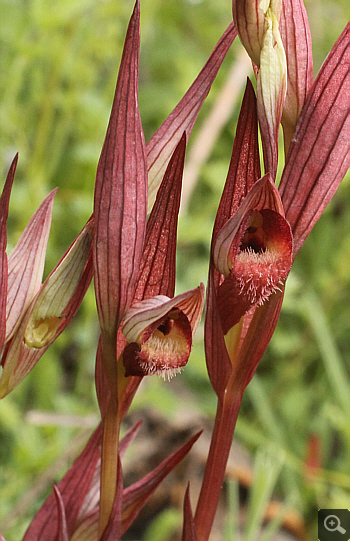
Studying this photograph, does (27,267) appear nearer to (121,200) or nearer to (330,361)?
(121,200)

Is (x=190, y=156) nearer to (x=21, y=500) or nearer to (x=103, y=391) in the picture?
(x=21, y=500)

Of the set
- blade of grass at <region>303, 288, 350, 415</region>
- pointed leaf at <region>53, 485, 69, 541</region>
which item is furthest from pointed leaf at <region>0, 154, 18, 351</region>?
blade of grass at <region>303, 288, 350, 415</region>

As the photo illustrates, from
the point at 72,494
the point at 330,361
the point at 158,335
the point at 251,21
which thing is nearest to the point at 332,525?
the point at 330,361

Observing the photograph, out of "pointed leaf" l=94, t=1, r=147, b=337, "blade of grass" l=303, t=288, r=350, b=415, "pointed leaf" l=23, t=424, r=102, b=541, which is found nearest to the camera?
"pointed leaf" l=94, t=1, r=147, b=337

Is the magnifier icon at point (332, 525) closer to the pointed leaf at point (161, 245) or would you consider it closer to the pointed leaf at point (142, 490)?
the pointed leaf at point (142, 490)

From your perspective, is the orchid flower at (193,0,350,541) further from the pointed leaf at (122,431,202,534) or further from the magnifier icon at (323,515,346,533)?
the magnifier icon at (323,515,346,533)

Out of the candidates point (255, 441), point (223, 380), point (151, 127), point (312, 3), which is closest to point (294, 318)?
point (255, 441)
